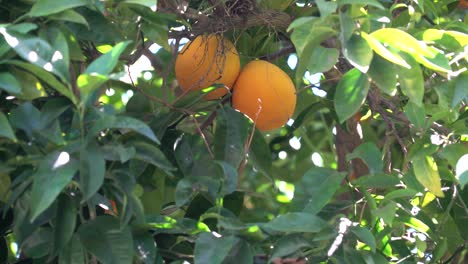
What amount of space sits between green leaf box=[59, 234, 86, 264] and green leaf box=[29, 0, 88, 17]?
301mm

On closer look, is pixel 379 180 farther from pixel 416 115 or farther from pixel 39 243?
pixel 39 243

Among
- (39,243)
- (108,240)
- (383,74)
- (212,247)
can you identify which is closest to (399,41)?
(383,74)

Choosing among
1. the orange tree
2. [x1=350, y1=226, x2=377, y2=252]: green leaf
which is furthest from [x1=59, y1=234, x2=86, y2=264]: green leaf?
[x1=350, y1=226, x2=377, y2=252]: green leaf

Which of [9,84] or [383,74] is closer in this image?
[9,84]

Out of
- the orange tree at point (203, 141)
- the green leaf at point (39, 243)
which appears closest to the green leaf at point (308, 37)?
the orange tree at point (203, 141)

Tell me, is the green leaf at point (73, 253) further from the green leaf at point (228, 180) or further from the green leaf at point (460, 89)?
the green leaf at point (460, 89)

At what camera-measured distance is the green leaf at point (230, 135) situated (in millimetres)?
1506

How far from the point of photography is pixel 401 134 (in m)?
1.84

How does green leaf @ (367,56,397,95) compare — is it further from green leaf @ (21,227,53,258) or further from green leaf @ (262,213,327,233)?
green leaf @ (21,227,53,258)

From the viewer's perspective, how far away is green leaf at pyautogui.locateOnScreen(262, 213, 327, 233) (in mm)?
1241

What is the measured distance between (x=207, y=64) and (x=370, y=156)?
361 mm

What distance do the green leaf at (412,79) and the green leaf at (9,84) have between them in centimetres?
50

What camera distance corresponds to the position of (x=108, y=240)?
48.8 inches

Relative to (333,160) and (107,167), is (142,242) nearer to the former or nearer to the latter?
(107,167)
